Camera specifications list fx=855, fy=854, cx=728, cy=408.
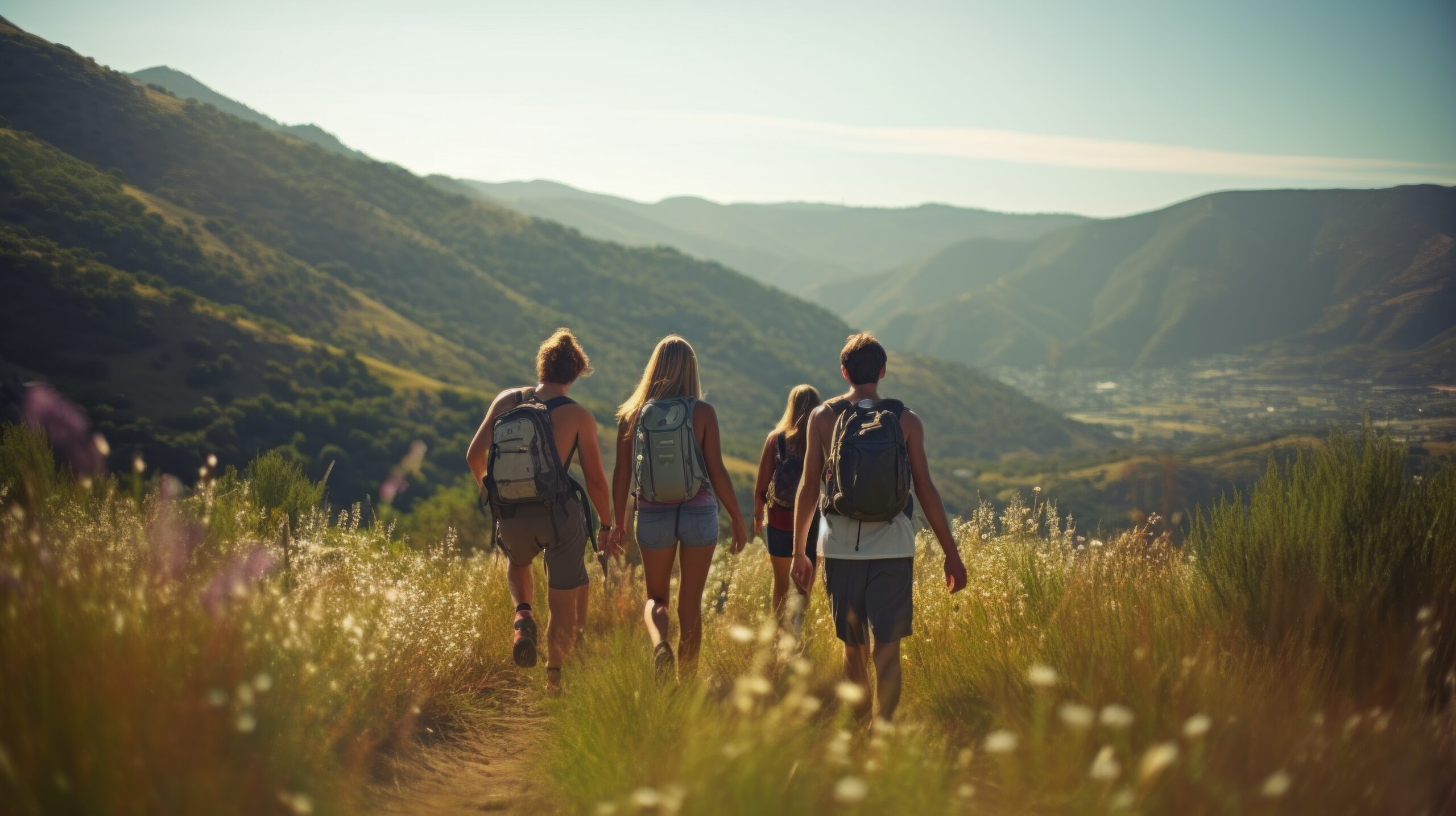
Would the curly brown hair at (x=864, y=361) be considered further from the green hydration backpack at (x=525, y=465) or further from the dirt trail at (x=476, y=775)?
the dirt trail at (x=476, y=775)

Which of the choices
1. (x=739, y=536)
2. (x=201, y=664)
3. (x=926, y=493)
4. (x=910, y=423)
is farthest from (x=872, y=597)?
(x=201, y=664)

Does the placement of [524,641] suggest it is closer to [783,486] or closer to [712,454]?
[712,454]

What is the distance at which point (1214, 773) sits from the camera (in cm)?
237

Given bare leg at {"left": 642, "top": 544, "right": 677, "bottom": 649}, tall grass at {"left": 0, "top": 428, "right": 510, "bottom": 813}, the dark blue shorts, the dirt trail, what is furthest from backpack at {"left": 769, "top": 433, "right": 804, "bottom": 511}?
tall grass at {"left": 0, "top": 428, "right": 510, "bottom": 813}

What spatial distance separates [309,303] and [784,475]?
2996 inches

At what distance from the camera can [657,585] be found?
4.37 meters

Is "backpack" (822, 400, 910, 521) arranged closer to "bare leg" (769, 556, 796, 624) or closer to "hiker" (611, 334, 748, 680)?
→ "hiker" (611, 334, 748, 680)

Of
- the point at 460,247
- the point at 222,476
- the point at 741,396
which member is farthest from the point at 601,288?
the point at 222,476

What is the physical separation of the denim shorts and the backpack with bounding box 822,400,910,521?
0.93 meters

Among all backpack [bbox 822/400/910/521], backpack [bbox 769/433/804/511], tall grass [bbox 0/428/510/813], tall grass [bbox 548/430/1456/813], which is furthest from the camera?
backpack [bbox 769/433/804/511]

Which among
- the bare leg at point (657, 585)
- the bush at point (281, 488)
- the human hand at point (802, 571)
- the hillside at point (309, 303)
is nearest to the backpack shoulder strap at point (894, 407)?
the human hand at point (802, 571)

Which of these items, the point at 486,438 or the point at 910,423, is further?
the point at 486,438

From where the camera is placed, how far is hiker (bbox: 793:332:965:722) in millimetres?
3447

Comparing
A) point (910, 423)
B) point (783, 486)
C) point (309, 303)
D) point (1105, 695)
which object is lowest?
point (1105, 695)
